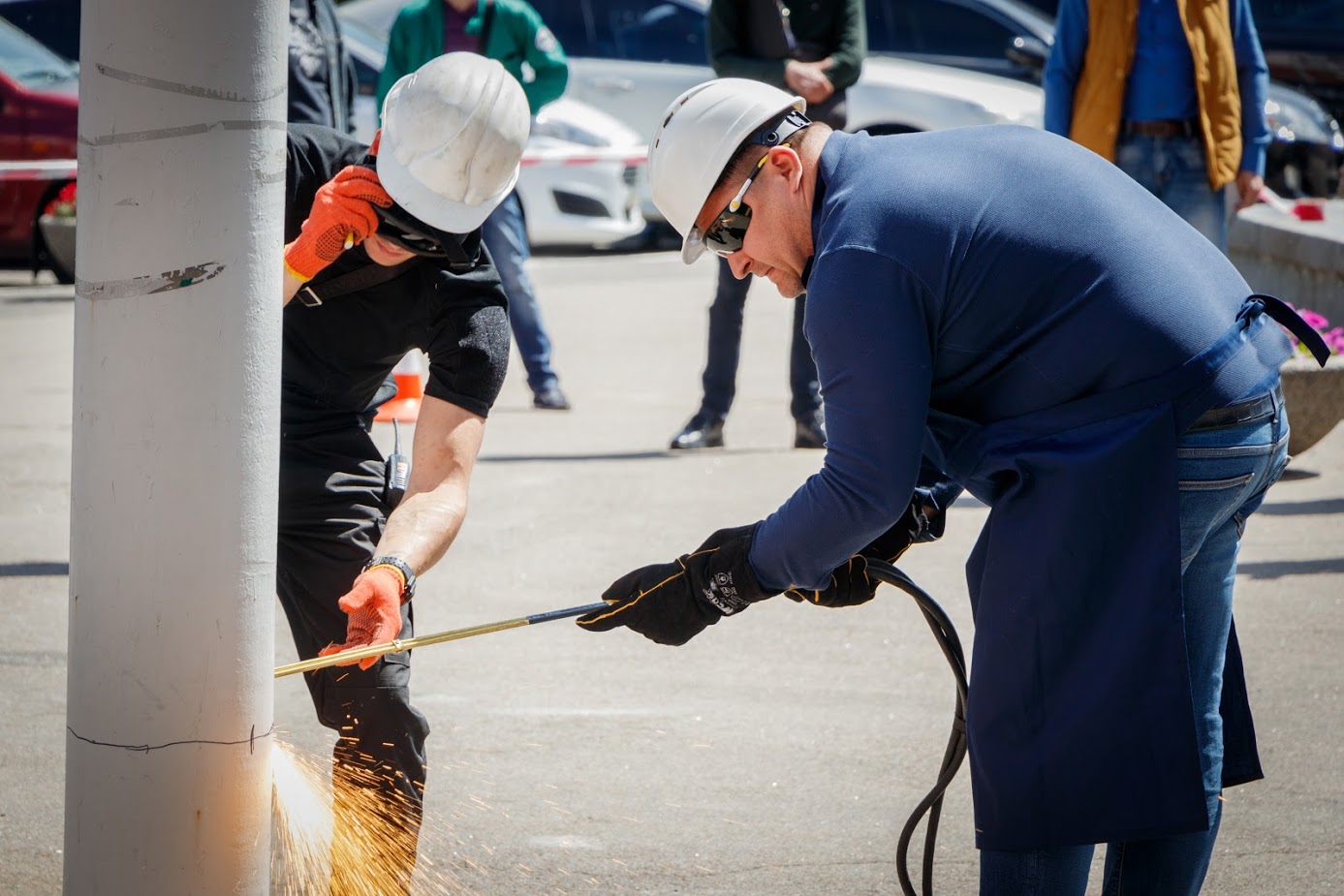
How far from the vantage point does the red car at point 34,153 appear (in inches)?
432

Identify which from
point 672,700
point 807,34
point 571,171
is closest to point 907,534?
point 672,700

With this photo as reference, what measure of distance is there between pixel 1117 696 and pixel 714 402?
14.8 ft

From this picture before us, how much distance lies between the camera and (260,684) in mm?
2424

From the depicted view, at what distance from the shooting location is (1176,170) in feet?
Result: 19.9

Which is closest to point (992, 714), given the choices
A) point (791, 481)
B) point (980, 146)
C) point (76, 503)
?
point (980, 146)

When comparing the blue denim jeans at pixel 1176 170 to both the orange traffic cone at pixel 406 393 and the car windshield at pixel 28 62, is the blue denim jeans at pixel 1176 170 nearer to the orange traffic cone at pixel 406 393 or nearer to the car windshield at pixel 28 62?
the orange traffic cone at pixel 406 393

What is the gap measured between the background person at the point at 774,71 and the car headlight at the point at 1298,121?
6.87 m

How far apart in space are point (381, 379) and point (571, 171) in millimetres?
8446

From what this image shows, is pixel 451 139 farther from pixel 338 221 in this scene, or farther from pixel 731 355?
pixel 731 355

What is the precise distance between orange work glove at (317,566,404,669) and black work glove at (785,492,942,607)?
0.68m

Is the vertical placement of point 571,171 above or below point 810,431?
below

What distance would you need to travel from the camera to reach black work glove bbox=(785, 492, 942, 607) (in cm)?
295

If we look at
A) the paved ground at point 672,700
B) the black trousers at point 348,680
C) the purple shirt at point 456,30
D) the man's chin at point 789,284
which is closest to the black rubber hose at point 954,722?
the paved ground at point 672,700

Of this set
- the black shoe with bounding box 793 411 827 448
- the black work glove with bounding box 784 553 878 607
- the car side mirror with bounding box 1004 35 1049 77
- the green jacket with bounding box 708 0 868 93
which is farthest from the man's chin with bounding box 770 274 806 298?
the car side mirror with bounding box 1004 35 1049 77
